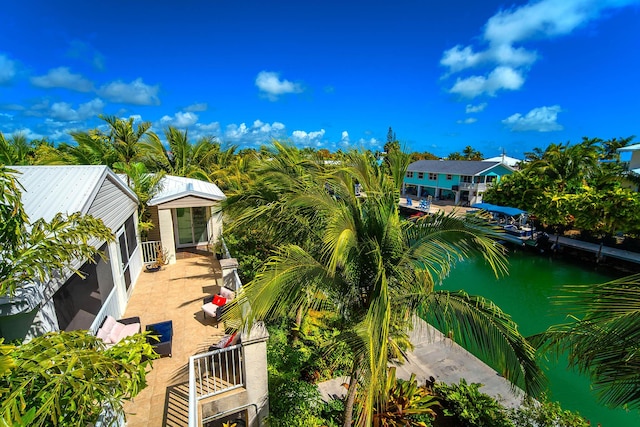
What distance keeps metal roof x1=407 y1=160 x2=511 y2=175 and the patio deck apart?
A: 34.6 metres

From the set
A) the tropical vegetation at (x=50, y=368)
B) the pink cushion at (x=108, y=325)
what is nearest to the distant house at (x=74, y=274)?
the pink cushion at (x=108, y=325)

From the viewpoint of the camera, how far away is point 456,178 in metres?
41.5

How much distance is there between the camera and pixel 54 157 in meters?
11.7

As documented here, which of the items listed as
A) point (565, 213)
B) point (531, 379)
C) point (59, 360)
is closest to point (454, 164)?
point (565, 213)

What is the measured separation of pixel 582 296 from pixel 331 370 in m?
6.10

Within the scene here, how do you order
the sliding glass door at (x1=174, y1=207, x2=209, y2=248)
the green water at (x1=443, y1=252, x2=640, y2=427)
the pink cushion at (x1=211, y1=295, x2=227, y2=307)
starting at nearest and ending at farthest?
the pink cushion at (x1=211, y1=295, x2=227, y2=307) → the green water at (x1=443, y1=252, x2=640, y2=427) → the sliding glass door at (x1=174, y1=207, x2=209, y2=248)

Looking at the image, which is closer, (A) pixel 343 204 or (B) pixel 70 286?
(A) pixel 343 204

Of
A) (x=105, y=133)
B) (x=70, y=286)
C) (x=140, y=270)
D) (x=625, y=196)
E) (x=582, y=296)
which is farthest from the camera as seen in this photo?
(x=625, y=196)

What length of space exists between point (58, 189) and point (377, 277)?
556 centimetres

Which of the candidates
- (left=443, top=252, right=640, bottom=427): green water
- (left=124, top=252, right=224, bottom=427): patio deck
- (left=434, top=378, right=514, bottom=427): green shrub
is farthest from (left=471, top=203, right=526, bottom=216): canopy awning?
(left=124, top=252, right=224, bottom=427): patio deck

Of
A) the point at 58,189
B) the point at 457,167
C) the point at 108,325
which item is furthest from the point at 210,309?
the point at 457,167

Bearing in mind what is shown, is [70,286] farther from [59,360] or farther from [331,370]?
[331,370]

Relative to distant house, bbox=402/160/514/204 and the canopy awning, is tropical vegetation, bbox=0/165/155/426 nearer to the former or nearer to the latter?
the canopy awning

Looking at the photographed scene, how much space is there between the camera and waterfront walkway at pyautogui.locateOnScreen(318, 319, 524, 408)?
24.6ft
